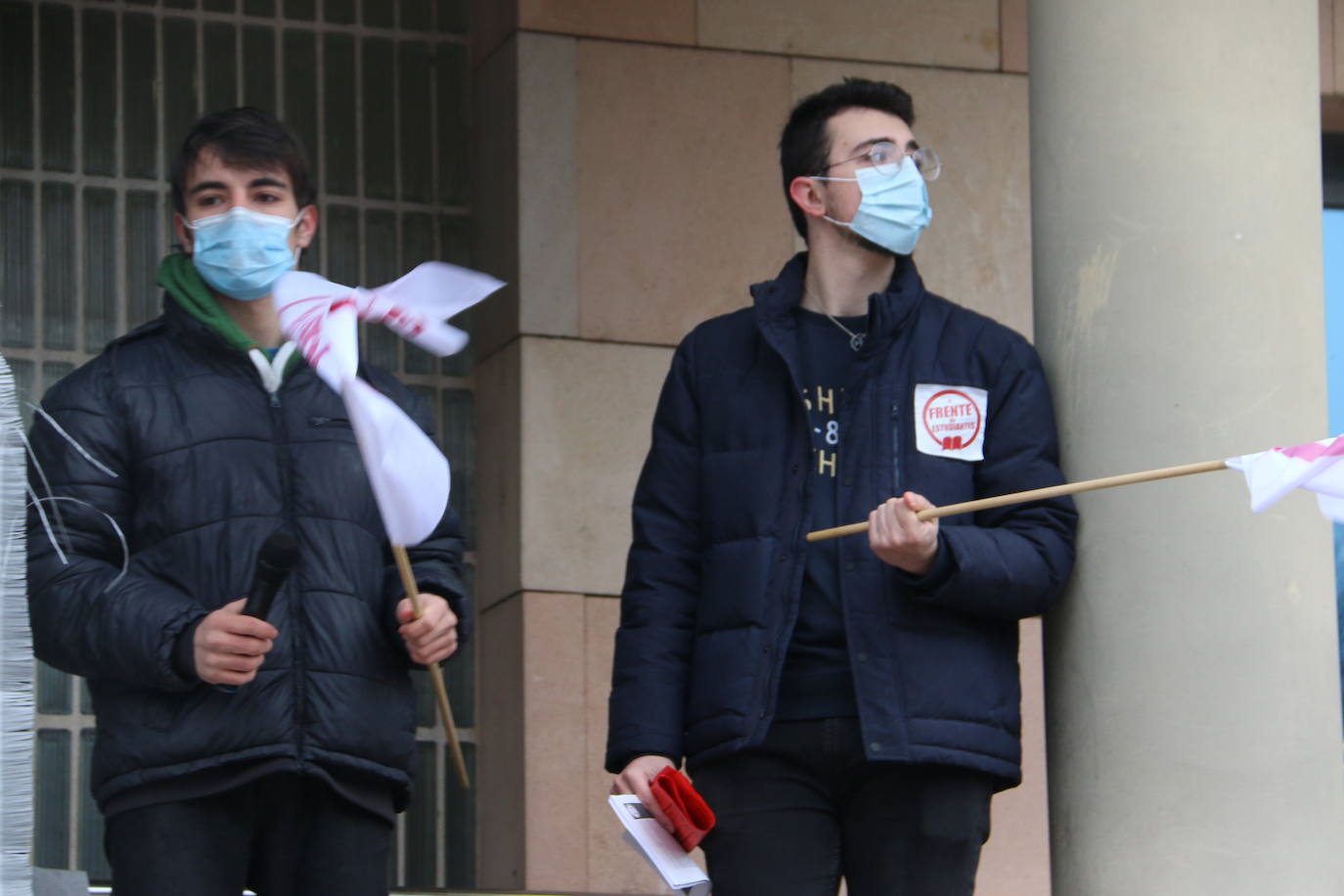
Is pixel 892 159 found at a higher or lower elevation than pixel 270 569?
higher

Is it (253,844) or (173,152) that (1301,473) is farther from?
(173,152)

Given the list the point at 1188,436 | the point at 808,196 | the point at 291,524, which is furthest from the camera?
the point at 808,196

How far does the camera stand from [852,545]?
5453mm

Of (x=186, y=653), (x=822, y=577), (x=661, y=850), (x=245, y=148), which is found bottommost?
(x=661, y=850)

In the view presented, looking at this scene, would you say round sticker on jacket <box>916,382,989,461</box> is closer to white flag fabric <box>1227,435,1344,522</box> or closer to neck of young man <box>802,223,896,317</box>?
neck of young man <box>802,223,896,317</box>

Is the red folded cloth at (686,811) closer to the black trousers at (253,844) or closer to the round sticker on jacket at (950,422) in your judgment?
the black trousers at (253,844)

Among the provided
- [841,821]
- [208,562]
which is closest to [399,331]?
[208,562]

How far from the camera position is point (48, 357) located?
333 inches

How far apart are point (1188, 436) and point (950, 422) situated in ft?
1.97

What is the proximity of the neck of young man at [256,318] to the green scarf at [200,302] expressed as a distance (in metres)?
0.02

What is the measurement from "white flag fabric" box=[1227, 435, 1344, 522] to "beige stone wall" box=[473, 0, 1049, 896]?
327cm

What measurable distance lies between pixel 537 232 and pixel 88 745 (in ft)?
6.63

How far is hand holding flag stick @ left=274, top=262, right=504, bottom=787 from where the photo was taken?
16.9ft

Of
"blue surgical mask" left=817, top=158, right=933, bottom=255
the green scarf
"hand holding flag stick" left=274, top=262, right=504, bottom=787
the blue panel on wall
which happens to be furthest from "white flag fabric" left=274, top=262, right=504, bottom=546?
the blue panel on wall
